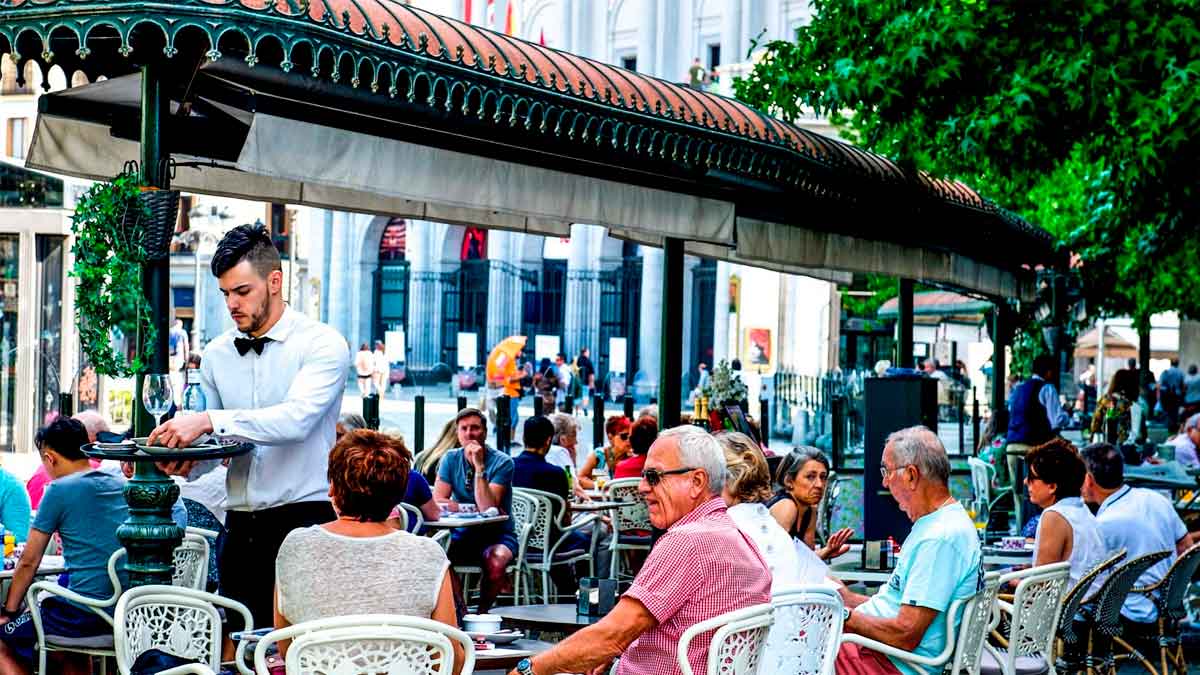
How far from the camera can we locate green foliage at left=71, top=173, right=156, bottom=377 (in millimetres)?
6312

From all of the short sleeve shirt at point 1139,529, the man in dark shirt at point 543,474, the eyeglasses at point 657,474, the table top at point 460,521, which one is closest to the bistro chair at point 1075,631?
the short sleeve shirt at point 1139,529

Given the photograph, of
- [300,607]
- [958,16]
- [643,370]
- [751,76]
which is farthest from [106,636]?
[643,370]

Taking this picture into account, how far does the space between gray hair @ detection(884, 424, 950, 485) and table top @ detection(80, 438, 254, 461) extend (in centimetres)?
248

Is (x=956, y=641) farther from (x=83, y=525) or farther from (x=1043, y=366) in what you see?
(x=1043, y=366)

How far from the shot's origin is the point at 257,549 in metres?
6.07

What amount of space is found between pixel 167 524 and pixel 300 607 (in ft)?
5.67

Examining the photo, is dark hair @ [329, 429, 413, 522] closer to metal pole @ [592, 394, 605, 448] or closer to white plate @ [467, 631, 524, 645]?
white plate @ [467, 631, 524, 645]

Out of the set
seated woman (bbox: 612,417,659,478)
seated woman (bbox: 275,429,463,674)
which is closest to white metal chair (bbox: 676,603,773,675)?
seated woman (bbox: 275,429,463,674)

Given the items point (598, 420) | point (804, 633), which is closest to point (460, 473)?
point (804, 633)

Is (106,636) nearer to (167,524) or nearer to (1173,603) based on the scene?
(167,524)

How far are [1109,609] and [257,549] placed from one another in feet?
14.3

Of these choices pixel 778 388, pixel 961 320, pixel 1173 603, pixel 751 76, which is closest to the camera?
pixel 1173 603

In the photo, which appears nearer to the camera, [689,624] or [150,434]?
[689,624]

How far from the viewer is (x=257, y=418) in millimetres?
5812
